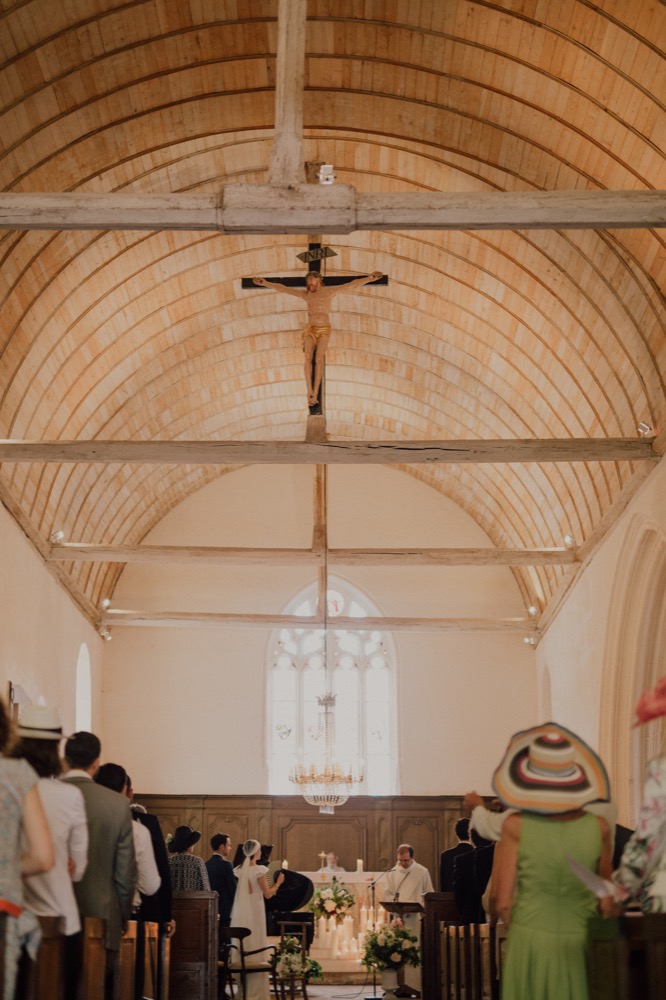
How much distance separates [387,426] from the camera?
18.4 m

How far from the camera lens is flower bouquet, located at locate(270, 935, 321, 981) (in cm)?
1116

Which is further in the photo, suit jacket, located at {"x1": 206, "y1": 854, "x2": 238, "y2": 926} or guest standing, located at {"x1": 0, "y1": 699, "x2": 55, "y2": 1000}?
suit jacket, located at {"x1": 206, "y1": 854, "x2": 238, "y2": 926}

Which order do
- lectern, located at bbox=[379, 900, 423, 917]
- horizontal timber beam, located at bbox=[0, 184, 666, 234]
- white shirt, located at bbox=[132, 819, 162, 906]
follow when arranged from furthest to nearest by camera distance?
lectern, located at bbox=[379, 900, 423, 917], horizontal timber beam, located at bbox=[0, 184, 666, 234], white shirt, located at bbox=[132, 819, 162, 906]

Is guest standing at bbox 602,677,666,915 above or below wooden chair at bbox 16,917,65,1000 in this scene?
above

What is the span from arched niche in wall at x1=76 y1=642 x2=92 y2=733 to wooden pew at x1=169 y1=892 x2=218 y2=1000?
8.73 metres

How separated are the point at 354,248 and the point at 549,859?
10219mm

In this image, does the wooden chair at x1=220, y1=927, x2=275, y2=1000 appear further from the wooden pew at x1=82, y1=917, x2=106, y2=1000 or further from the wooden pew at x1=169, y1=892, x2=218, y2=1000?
the wooden pew at x1=82, y1=917, x2=106, y2=1000

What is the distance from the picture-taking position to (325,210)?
24.5 feet

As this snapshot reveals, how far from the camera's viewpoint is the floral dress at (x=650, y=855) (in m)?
4.06

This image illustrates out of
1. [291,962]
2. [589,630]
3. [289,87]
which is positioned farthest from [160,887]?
[589,630]

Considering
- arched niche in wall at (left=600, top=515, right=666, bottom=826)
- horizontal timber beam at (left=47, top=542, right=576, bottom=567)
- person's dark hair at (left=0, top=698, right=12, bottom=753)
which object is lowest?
person's dark hair at (left=0, top=698, right=12, bottom=753)

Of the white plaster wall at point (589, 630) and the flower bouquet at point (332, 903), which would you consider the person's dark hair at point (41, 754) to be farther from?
the flower bouquet at point (332, 903)

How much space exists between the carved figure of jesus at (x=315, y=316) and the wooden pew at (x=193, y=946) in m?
5.25

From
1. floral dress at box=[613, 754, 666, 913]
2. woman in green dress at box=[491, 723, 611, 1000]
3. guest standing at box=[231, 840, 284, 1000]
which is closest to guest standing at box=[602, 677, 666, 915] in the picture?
floral dress at box=[613, 754, 666, 913]
